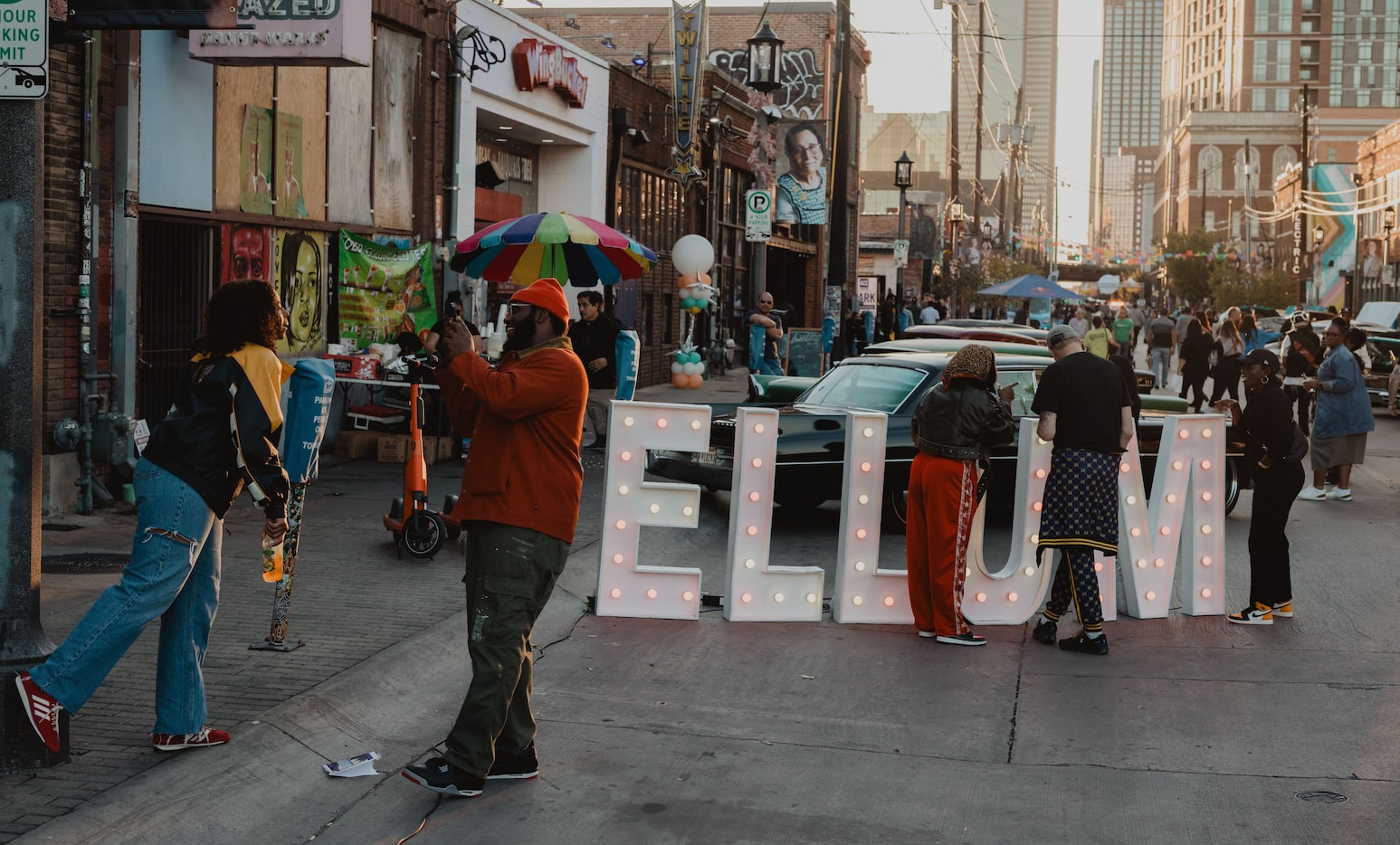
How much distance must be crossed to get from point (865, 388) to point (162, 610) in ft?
24.8

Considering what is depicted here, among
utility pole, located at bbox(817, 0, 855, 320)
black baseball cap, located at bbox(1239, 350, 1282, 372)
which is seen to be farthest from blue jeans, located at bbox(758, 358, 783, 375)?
black baseball cap, located at bbox(1239, 350, 1282, 372)

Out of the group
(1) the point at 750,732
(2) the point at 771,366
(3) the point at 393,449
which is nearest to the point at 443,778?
(1) the point at 750,732

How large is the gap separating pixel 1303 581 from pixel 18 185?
330 inches

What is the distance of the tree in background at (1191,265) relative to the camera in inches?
3821

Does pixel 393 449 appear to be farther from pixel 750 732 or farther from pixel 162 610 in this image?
pixel 162 610

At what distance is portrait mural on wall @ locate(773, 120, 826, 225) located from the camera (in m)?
29.0

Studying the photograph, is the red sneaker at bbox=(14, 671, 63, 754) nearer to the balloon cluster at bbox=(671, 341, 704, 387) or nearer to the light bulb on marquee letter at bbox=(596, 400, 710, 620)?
the light bulb on marquee letter at bbox=(596, 400, 710, 620)

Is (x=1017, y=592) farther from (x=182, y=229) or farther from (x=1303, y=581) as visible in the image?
(x=182, y=229)

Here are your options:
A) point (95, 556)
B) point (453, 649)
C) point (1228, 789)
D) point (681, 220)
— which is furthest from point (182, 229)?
point (681, 220)

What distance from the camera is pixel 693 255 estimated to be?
2517cm

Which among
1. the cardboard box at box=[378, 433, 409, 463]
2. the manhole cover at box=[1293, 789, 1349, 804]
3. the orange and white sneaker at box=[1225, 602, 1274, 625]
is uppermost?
the cardboard box at box=[378, 433, 409, 463]

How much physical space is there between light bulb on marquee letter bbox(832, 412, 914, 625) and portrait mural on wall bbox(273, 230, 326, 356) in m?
7.18

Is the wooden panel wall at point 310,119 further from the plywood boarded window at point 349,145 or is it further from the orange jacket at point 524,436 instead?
the orange jacket at point 524,436

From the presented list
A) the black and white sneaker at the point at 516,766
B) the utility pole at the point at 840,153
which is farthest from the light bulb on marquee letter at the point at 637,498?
the utility pole at the point at 840,153
